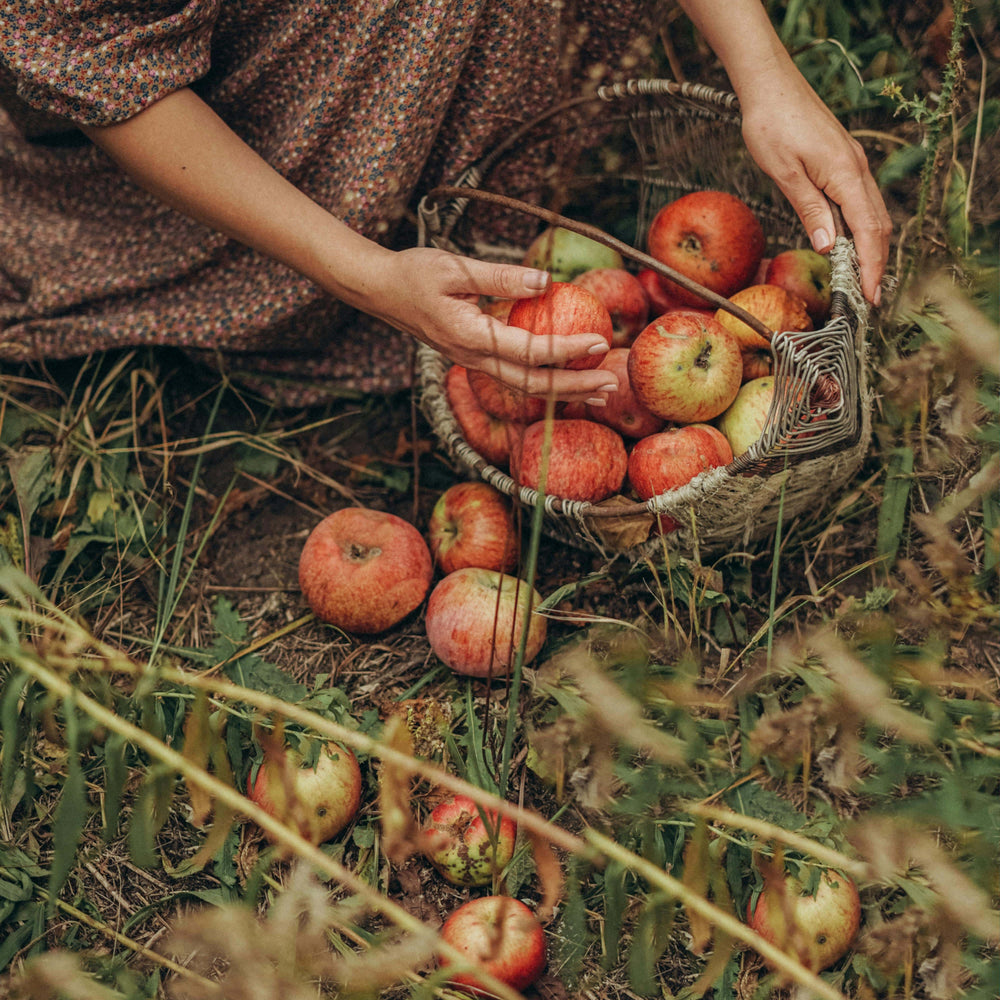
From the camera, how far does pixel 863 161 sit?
5.09 feet

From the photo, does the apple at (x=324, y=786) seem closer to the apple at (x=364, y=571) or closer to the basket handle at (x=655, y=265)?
the apple at (x=364, y=571)

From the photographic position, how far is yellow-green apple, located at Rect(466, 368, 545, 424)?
163 cm

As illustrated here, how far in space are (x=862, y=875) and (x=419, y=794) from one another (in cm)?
86

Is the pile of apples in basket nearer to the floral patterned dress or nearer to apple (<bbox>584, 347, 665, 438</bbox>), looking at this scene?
apple (<bbox>584, 347, 665, 438</bbox>)

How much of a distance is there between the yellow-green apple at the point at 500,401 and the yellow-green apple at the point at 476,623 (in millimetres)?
328

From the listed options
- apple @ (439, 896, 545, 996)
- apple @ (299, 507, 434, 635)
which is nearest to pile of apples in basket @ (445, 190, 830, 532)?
apple @ (299, 507, 434, 635)

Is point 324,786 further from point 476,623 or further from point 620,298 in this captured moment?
point 620,298

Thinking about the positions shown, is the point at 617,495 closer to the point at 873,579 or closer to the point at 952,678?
the point at 873,579

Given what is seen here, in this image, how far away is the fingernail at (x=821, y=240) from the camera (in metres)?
1.56

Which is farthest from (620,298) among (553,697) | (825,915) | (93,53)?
(825,915)

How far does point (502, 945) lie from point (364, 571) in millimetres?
757

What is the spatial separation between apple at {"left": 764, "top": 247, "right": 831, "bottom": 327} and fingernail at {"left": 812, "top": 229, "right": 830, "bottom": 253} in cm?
19

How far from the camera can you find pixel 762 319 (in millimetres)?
1689

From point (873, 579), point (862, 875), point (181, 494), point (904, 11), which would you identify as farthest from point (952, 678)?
point (904, 11)
